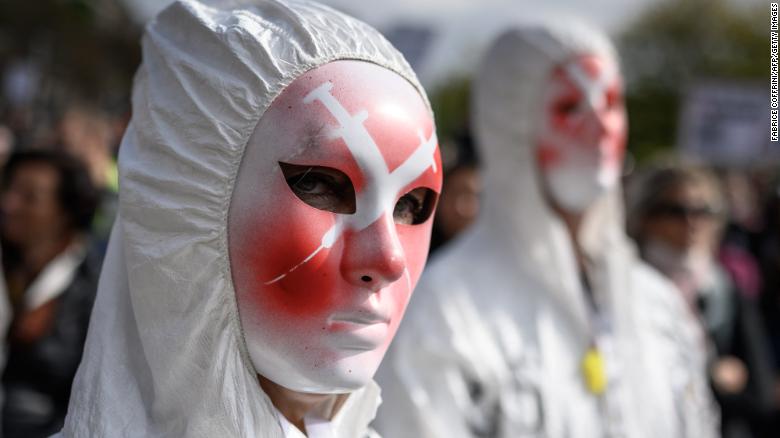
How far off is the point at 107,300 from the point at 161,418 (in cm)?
25

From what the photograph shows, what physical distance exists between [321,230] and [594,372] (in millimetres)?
1884

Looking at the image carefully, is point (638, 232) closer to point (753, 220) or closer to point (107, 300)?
point (107, 300)

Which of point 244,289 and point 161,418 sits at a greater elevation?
point 244,289

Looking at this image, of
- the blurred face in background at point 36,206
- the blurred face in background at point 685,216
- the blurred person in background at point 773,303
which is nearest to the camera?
the blurred face in background at point 36,206

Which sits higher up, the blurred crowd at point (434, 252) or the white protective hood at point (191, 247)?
the white protective hood at point (191, 247)

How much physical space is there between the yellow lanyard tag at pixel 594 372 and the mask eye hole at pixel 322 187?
1.82 m

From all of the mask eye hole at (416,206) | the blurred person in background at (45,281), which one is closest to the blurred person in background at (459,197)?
the blurred person in background at (45,281)

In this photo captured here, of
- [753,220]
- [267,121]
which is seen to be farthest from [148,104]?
[753,220]

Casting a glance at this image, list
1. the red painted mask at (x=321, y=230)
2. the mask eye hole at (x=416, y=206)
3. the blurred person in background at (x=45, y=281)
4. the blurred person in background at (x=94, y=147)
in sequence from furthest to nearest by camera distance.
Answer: the blurred person in background at (x=94, y=147) < the blurred person in background at (x=45, y=281) < the mask eye hole at (x=416, y=206) < the red painted mask at (x=321, y=230)

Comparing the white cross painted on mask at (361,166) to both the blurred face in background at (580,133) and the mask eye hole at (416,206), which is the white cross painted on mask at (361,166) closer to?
the mask eye hole at (416,206)

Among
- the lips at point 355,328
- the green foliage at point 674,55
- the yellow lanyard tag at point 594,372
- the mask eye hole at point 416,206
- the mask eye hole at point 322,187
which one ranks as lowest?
the green foliage at point 674,55

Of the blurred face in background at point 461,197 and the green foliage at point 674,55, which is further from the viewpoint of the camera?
the green foliage at point 674,55

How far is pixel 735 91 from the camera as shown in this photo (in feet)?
24.6

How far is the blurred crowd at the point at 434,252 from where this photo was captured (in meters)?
3.52
